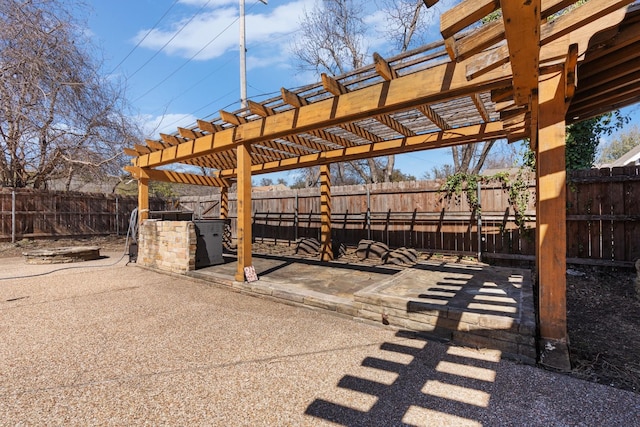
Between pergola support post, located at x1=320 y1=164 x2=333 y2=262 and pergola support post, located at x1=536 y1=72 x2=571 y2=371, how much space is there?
501 cm

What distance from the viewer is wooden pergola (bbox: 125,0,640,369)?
2.07 metres

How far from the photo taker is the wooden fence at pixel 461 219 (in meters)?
5.41

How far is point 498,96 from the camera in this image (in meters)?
3.25

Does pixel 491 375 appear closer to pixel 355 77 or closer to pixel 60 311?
pixel 355 77

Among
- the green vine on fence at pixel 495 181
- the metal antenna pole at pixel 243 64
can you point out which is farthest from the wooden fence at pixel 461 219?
the metal antenna pole at pixel 243 64

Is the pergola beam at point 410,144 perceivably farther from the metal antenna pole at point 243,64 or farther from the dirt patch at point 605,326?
the metal antenna pole at point 243,64

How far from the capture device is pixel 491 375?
2393mm

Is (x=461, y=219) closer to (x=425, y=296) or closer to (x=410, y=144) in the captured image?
(x=410, y=144)

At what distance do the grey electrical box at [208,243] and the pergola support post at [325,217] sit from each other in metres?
2.36

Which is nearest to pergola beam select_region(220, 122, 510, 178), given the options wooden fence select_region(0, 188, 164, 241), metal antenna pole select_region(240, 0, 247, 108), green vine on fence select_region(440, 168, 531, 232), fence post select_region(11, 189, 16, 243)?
green vine on fence select_region(440, 168, 531, 232)

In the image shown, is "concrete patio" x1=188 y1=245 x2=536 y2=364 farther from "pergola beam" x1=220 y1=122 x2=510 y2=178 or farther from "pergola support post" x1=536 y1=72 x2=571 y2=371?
"pergola beam" x1=220 y1=122 x2=510 y2=178

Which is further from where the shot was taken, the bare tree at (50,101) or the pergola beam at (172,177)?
the bare tree at (50,101)

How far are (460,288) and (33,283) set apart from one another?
719cm

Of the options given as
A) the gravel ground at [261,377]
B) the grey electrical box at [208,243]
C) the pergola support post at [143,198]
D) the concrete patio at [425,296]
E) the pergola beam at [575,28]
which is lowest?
the gravel ground at [261,377]
